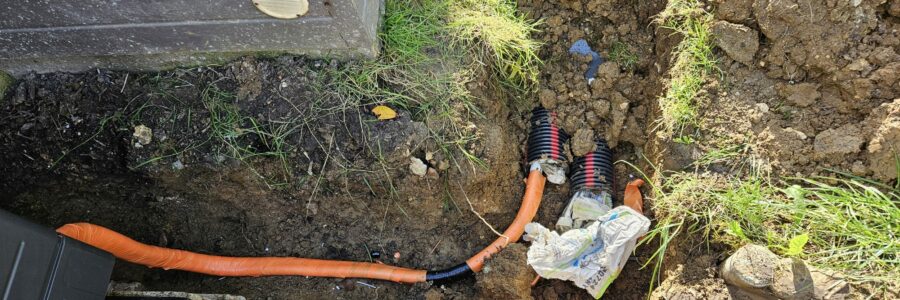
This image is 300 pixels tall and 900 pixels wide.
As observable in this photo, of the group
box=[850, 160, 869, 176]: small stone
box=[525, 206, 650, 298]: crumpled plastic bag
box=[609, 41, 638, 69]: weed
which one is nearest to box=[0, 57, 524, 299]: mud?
box=[525, 206, 650, 298]: crumpled plastic bag

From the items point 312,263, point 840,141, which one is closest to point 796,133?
point 840,141

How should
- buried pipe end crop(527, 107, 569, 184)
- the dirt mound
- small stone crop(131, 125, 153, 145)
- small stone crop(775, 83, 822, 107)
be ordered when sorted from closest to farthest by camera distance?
1. the dirt mound
2. small stone crop(775, 83, 822, 107)
3. small stone crop(131, 125, 153, 145)
4. buried pipe end crop(527, 107, 569, 184)

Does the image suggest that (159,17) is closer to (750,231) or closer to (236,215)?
(236,215)

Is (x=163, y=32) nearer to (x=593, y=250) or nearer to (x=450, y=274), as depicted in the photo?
(x=450, y=274)

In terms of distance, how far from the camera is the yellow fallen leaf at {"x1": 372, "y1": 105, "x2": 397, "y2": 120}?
8.71 feet

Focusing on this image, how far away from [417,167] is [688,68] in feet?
4.04

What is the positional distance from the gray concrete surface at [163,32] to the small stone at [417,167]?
50 centimetres

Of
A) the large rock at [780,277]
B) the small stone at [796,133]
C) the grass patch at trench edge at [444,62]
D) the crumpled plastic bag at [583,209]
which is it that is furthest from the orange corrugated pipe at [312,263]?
the small stone at [796,133]

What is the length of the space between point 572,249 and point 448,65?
97cm

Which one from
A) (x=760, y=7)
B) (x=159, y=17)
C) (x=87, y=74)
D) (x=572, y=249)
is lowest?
(x=572, y=249)

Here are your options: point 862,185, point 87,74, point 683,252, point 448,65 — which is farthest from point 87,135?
point 862,185

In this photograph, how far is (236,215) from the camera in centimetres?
292

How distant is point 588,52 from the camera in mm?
2998

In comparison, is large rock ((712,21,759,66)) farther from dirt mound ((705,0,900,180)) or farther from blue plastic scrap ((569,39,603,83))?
blue plastic scrap ((569,39,603,83))
